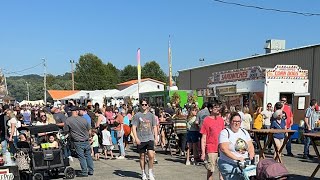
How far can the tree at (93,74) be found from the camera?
92.8 meters

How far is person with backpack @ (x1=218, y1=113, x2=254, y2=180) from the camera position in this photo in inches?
210

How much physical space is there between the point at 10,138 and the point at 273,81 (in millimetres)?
11401

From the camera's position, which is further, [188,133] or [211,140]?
[188,133]

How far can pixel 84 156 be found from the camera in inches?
359

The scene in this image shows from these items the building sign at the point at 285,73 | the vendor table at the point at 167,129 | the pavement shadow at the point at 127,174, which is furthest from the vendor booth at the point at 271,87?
the pavement shadow at the point at 127,174

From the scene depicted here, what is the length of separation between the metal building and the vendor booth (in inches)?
263

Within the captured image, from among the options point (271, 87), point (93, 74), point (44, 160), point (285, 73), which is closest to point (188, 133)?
point (44, 160)

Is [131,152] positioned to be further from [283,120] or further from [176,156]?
[283,120]

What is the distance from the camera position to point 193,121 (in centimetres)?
1031

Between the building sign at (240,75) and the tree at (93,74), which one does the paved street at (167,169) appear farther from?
the tree at (93,74)

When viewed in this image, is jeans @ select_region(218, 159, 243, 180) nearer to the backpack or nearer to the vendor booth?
the backpack

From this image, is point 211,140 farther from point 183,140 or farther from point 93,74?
point 93,74

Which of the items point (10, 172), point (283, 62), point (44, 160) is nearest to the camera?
point (10, 172)

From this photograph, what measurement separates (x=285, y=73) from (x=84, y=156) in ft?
38.5
